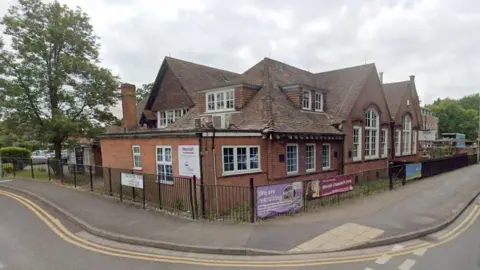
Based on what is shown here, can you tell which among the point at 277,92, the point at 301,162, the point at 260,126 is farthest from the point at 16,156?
the point at 301,162

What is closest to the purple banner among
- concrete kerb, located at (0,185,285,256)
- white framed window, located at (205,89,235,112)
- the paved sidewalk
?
the paved sidewalk

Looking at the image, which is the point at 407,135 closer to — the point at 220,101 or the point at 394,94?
the point at 394,94

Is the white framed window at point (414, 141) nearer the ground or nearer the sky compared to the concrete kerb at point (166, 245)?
nearer the sky

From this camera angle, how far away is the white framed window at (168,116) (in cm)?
2046

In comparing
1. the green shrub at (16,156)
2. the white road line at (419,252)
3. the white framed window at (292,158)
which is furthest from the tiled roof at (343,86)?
the green shrub at (16,156)

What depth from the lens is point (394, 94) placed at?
25984 mm

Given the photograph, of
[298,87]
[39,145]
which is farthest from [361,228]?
[39,145]

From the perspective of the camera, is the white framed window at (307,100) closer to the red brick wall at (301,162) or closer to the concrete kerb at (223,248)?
the red brick wall at (301,162)

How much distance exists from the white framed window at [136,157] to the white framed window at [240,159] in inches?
194

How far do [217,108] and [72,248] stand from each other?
37.4 feet

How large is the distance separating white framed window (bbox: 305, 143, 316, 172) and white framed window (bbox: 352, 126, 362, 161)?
4.72 metres

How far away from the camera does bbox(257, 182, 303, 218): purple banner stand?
8867mm

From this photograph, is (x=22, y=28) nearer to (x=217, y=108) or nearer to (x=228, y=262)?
(x=217, y=108)

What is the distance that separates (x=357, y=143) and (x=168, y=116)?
14.6 meters
